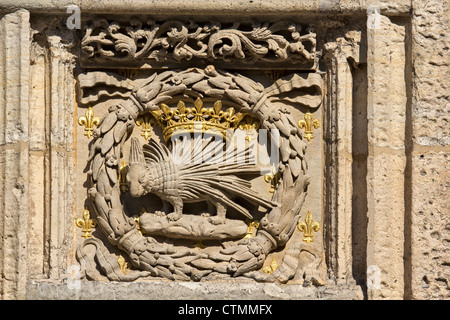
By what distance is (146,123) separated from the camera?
7.21m

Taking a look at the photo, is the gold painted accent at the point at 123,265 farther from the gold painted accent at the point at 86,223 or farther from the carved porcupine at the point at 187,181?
the carved porcupine at the point at 187,181

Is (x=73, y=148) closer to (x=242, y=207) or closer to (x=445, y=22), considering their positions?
(x=242, y=207)

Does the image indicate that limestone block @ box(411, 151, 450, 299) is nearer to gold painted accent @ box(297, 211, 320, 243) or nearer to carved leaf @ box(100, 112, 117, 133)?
gold painted accent @ box(297, 211, 320, 243)

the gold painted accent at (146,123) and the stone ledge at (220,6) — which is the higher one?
the stone ledge at (220,6)

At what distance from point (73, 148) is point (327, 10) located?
166cm

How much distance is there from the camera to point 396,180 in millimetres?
6891

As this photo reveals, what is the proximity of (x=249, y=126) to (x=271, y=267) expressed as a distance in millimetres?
834

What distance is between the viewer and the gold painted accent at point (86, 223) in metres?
7.10

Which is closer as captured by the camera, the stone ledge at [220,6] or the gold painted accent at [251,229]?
the stone ledge at [220,6]

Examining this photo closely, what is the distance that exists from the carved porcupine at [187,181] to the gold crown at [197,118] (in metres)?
0.11

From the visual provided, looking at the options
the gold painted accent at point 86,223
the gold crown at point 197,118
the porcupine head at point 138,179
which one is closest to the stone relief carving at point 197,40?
the gold crown at point 197,118

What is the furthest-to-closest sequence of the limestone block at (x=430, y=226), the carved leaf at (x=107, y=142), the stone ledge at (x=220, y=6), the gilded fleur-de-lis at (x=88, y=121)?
1. the gilded fleur-de-lis at (x=88, y=121)
2. the carved leaf at (x=107, y=142)
3. the stone ledge at (x=220, y=6)
4. the limestone block at (x=430, y=226)

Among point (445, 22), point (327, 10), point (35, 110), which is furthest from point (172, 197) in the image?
point (445, 22)

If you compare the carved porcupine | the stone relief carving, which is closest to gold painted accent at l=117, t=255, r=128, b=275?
the carved porcupine
